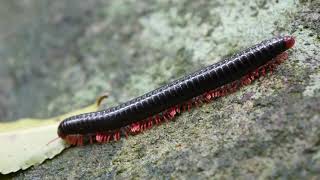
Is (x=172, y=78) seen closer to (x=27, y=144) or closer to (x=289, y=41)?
(x=289, y=41)

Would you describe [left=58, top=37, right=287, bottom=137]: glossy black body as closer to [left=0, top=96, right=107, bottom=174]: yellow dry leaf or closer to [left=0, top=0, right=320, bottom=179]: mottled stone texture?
[left=0, top=0, right=320, bottom=179]: mottled stone texture

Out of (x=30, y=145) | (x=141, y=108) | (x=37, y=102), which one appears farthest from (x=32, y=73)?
(x=141, y=108)

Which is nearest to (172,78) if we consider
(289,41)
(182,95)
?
(182,95)

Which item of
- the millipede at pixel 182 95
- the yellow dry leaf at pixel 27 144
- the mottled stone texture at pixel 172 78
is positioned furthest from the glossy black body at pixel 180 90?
the yellow dry leaf at pixel 27 144

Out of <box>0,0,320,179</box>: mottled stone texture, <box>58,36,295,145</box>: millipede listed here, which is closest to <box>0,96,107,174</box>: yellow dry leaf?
<box>0,0,320,179</box>: mottled stone texture

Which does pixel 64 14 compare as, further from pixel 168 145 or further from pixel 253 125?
pixel 253 125

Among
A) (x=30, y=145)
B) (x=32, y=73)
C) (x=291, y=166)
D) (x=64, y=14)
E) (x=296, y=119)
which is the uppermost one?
(x=64, y=14)

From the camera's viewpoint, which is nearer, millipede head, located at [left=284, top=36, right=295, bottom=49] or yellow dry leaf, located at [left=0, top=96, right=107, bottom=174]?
millipede head, located at [left=284, top=36, right=295, bottom=49]
